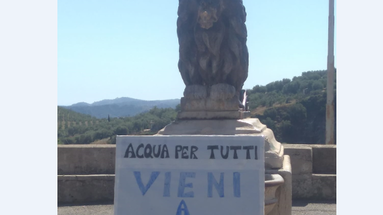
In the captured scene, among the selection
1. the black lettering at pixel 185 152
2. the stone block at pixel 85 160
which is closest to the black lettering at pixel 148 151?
the black lettering at pixel 185 152

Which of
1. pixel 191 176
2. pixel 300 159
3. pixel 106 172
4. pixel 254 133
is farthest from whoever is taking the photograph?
pixel 106 172

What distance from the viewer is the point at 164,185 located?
3342 mm

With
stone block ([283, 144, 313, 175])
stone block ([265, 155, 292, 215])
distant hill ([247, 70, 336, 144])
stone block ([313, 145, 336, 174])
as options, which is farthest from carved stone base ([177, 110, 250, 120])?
distant hill ([247, 70, 336, 144])

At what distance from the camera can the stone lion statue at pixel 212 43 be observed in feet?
15.5

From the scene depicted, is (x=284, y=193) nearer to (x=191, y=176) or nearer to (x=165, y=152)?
(x=191, y=176)

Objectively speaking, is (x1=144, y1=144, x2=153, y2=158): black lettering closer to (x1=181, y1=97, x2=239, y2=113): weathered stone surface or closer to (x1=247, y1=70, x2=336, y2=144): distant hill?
(x1=181, y1=97, x2=239, y2=113): weathered stone surface

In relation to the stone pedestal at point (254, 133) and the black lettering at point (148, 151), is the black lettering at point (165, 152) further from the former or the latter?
the stone pedestal at point (254, 133)

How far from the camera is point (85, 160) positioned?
7199mm

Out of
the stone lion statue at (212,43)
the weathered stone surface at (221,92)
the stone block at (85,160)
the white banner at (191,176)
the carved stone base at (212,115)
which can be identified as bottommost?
the stone block at (85,160)

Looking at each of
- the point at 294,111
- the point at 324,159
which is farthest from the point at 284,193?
the point at 294,111

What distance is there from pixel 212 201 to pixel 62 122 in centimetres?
2824

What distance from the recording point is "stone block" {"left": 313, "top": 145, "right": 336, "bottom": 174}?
7.04 meters

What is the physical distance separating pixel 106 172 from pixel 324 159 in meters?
3.53

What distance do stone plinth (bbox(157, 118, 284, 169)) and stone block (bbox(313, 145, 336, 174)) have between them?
2.64 m
